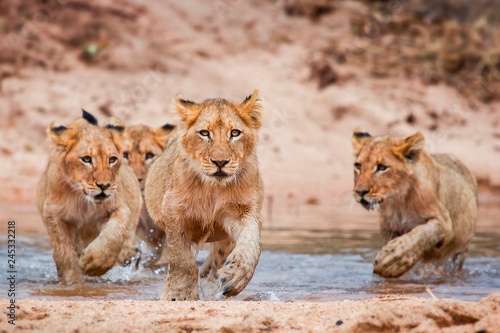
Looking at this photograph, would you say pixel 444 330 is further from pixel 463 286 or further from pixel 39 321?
pixel 463 286

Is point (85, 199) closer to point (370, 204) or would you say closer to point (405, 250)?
point (370, 204)

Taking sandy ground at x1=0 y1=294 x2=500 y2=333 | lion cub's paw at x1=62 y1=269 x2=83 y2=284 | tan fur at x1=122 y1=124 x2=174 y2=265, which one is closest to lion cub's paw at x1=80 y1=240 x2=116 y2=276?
lion cub's paw at x1=62 y1=269 x2=83 y2=284

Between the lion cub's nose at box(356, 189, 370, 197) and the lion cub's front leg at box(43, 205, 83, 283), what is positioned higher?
the lion cub's nose at box(356, 189, 370, 197)

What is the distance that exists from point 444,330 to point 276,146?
40.9ft

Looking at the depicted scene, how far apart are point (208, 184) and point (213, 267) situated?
86cm

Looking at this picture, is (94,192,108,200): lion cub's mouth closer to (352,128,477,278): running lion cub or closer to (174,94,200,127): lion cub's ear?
(174,94,200,127): lion cub's ear

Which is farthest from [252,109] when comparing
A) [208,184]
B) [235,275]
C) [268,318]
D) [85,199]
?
[268,318]

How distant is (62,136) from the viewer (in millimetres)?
5828

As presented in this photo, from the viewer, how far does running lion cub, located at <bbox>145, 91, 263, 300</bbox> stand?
4.82 meters

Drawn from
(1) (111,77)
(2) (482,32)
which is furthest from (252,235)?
(2) (482,32)

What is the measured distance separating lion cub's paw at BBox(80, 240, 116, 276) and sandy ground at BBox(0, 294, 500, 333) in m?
1.53

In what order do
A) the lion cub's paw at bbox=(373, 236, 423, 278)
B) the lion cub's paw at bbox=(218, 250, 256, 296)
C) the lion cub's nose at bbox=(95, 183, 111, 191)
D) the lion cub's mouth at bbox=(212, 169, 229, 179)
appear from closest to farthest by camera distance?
the lion cub's paw at bbox=(218, 250, 256, 296) < the lion cub's mouth at bbox=(212, 169, 229, 179) < the lion cub's nose at bbox=(95, 183, 111, 191) < the lion cub's paw at bbox=(373, 236, 423, 278)

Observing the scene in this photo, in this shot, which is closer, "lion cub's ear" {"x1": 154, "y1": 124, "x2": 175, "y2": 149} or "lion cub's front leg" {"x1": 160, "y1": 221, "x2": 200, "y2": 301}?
"lion cub's front leg" {"x1": 160, "y1": 221, "x2": 200, "y2": 301}

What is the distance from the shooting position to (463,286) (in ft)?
19.9
